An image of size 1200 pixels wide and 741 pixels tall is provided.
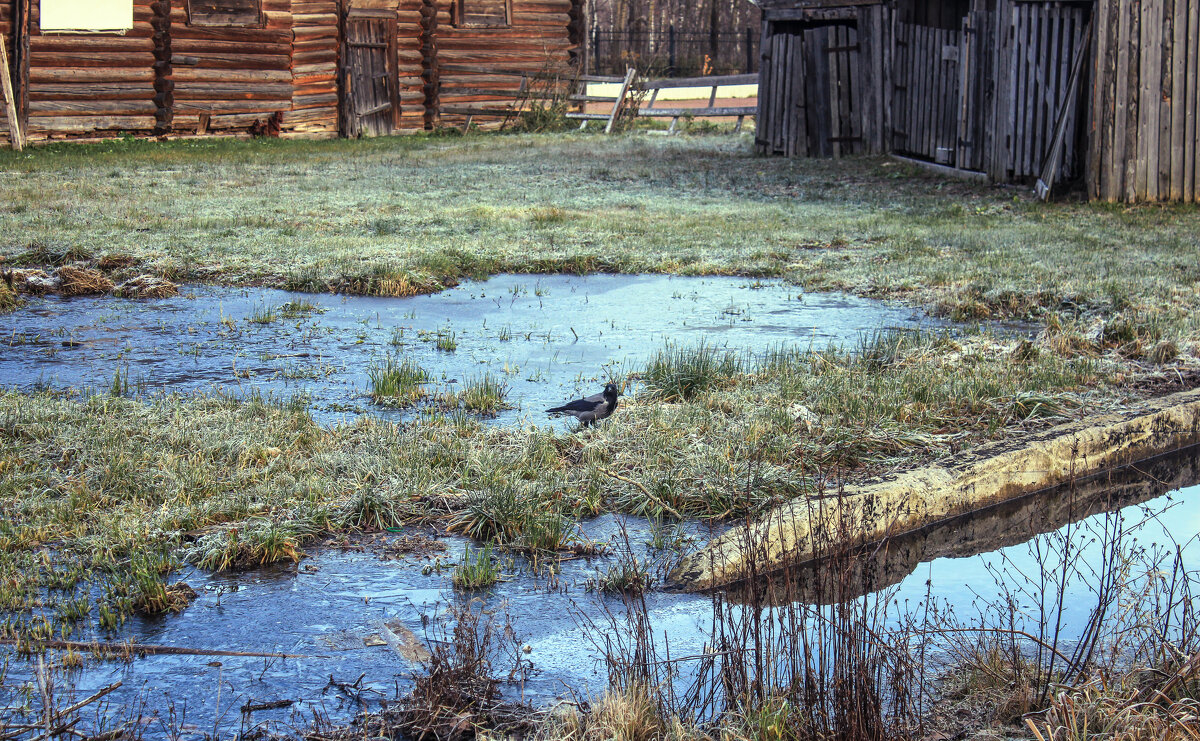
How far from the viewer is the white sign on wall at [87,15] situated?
66.4 ft

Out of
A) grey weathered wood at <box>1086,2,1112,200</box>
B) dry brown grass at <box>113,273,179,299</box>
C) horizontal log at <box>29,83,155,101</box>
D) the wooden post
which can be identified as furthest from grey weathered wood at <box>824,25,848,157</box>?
the wooden post

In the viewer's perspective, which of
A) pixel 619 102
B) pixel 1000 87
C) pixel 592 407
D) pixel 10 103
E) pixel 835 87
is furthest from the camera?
pixel 619 102

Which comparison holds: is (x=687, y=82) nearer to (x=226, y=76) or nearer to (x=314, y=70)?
(x=314, y=70)

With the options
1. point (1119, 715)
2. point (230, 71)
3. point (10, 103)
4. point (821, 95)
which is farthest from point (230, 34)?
point (1119, 715)

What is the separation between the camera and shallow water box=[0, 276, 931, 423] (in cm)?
665

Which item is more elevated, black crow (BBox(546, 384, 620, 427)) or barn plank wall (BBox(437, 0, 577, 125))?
barn plank wall (BBox(437, 0, 577, 125))

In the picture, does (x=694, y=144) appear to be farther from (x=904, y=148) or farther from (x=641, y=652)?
(x=641, y=652)

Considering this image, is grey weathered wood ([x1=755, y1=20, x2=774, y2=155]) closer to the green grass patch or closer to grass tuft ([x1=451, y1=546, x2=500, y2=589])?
the green grass patch

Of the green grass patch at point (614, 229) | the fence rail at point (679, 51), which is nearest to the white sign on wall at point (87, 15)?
the green grass patch at point (614, 229)

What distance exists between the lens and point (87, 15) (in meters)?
20.7

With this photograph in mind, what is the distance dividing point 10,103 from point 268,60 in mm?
5368

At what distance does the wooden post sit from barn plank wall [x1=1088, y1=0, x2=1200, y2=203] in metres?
16.9

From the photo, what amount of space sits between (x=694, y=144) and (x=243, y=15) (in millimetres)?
9477

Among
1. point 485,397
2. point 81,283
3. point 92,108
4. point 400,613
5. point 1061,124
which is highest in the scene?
point 92,108
